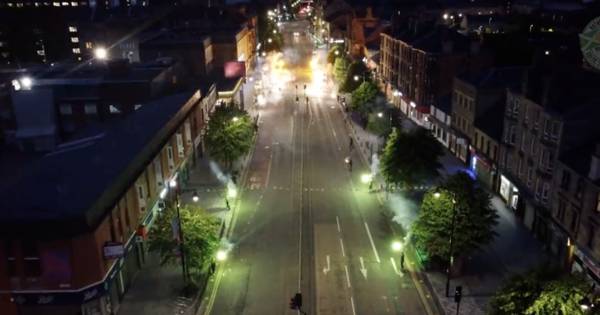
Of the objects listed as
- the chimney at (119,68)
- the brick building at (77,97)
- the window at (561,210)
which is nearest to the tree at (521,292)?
the window at (561,210)

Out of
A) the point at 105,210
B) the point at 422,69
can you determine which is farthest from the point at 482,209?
the point at 422,69

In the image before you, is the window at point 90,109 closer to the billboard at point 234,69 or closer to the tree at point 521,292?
the billboard at point 234,69

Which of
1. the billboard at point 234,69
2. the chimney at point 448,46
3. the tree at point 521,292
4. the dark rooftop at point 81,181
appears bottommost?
the tree at point 521,292

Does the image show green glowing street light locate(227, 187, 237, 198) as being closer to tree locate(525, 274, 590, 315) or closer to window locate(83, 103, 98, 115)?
window locate(83, 103, 98, 115)

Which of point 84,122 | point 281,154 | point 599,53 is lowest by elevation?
point 281,154

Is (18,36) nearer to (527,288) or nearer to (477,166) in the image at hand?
(477,166)

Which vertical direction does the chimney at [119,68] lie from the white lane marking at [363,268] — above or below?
above

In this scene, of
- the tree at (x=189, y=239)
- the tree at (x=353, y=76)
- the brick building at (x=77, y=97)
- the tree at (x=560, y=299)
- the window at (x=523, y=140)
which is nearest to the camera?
the tree at (x=560, y=299)
